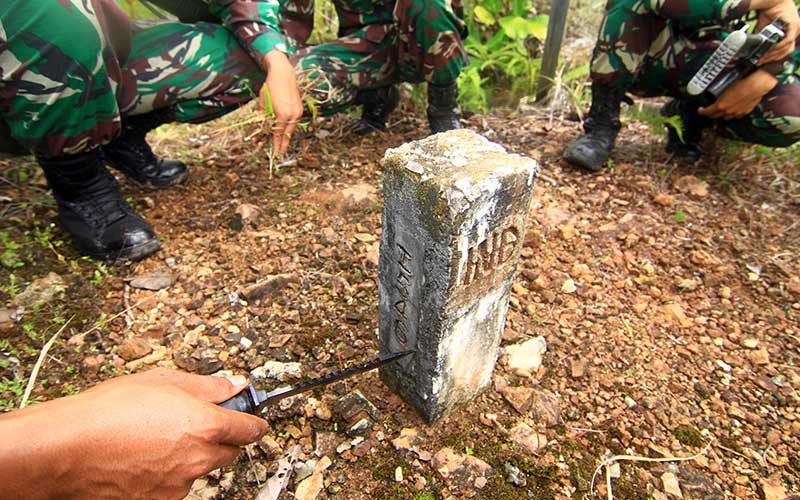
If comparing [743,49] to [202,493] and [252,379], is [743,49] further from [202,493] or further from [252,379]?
[202,493]

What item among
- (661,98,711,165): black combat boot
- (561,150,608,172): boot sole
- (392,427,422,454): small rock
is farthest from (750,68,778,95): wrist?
(392,427,422,454): small rock

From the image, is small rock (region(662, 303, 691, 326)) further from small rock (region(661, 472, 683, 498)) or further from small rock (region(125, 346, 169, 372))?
small rock (region(125, 346, 169, 372))

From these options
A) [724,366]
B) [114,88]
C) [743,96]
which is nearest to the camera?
[724,366]

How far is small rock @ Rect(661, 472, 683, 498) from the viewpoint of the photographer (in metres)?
1.41

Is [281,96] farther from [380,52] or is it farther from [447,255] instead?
[447,255]

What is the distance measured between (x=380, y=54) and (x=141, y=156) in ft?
4.57

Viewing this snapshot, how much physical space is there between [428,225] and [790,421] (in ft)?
4.84

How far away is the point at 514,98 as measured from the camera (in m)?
3.72

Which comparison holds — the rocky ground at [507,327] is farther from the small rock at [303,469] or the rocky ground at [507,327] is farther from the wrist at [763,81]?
the wrist at [763,81]

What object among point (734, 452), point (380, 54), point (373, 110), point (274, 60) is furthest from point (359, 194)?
point (734, 452)

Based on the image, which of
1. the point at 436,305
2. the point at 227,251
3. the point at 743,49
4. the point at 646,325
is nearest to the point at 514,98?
the point at 743,49

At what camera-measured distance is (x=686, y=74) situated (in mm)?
2576

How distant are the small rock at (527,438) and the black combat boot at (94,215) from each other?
63.2 inches

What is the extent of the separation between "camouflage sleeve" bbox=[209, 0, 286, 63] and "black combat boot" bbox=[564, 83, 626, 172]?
164 centimetres
